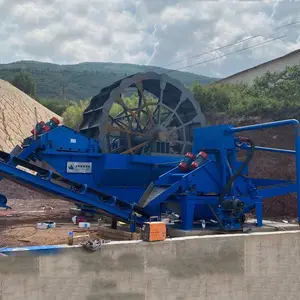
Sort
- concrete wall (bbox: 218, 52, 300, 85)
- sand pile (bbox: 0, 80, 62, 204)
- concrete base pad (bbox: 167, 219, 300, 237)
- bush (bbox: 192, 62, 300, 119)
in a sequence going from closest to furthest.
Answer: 1. concrete base pad (bbox: 167, 219, 300, 237)
2. bush (bbox: 192, 62, 300, 119)
3. concrete wall (bbox: 218, 52, 300, 85)
4. sand pile (bbox: 0, 80, 62, 204)

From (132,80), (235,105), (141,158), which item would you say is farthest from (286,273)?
(235,105)

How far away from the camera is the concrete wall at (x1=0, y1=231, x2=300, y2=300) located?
5.49 m

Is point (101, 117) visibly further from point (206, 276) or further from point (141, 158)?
point (206, 276)

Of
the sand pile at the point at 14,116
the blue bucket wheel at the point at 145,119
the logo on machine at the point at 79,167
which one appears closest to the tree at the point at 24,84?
the sand pile at the point at 14,116

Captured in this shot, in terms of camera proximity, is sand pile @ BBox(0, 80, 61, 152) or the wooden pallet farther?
sand pile @ BBox(0, 80, 61, 152)

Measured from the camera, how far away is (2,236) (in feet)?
32.8

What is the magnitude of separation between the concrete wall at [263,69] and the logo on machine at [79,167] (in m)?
18.9

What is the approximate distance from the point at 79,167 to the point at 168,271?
4995mm

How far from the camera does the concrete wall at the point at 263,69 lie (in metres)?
27.1

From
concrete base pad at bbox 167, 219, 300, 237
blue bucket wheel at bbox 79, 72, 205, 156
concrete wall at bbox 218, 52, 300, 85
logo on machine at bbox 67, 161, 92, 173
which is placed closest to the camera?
concrete base pad at bbox 167, 219, 300, 237

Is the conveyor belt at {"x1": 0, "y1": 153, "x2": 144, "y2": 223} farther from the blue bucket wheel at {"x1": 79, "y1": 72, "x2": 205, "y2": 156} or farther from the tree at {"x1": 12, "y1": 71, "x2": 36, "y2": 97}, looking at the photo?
the tree at {"x1": 12, "y1": 71, "x2": 36, "y2": 97}

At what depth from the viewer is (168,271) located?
21.0 ft

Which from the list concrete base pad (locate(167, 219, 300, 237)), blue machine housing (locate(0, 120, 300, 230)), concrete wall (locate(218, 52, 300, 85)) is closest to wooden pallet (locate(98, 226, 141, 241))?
blue machine housing (locate(0, 120, 300, 230))

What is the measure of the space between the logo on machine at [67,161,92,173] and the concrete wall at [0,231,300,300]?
15.4 feet
